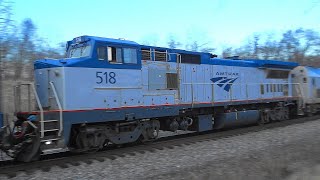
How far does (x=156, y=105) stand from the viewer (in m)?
12.8

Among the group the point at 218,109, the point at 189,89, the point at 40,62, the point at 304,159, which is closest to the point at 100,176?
the point at 40,62

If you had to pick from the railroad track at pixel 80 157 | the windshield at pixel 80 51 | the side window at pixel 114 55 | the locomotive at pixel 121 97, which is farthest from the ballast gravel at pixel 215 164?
the windshield at pixel 80 51

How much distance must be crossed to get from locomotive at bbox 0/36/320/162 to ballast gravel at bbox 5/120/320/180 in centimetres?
123

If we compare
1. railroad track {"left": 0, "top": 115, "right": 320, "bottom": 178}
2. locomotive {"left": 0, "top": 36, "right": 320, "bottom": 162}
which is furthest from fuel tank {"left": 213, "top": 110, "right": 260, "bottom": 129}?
railroad track {"left": 0, "top": 115, "right": 320, "bottom": 178}

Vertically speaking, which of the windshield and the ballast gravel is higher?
the windshield

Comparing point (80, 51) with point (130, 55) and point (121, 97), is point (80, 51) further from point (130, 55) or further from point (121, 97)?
point (121, 97)

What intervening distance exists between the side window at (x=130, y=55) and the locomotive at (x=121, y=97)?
3 cm

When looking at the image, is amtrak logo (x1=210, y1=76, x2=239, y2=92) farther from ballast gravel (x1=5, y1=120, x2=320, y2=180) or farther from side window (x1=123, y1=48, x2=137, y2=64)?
side window (x1=123, y1=48, x2=137, y2=64)

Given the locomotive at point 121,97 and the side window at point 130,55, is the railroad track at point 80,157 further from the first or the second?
the side window at point 130,55

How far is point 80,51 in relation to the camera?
11.5m

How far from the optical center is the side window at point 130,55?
1189 cm

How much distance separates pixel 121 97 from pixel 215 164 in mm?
3988

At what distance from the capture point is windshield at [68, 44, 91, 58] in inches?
440

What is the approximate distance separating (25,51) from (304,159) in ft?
97.0
